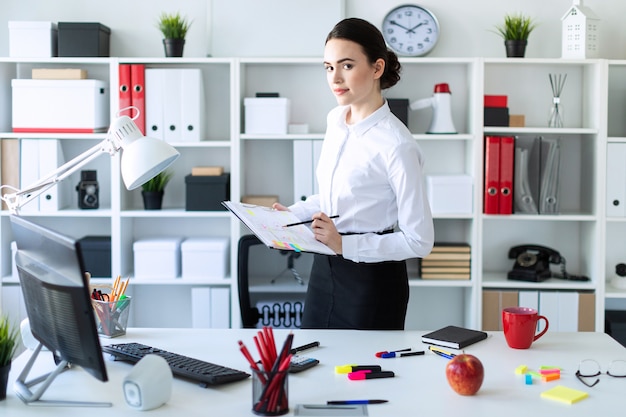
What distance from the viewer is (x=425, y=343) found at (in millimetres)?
2230

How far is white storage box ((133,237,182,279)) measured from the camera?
414 centimetres

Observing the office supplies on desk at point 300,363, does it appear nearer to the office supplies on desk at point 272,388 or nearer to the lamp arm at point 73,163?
the office supplies on desk at point 272,388

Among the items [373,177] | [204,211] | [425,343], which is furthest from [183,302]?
[425,343]

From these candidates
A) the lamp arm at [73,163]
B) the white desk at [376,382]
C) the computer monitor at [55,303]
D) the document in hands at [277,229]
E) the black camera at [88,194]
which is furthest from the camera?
the black camera at [88,194]

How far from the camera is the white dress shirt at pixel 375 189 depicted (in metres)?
2.49

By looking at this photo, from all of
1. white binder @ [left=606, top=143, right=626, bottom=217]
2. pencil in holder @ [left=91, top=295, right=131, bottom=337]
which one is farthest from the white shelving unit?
pencil in holder @ [left=91, top=295, right=131, bottom=337]

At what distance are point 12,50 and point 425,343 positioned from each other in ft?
9.49

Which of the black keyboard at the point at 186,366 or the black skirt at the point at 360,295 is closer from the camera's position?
the black keyboard at the point at 186,366

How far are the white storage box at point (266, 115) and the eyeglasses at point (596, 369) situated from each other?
239cm

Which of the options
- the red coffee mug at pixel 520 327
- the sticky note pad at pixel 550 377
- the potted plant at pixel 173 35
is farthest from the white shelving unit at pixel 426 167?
the sticky note pad at pixel 550 377

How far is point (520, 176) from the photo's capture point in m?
4.10

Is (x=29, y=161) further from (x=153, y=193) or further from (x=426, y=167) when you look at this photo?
(x=426, y=167)

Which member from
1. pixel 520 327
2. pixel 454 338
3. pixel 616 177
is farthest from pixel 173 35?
pixel 520 327

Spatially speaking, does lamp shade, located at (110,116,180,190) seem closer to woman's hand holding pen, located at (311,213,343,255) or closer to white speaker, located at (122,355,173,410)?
white speaker, located at (122,355,173,410)
